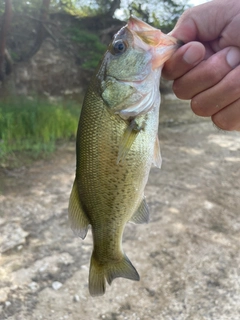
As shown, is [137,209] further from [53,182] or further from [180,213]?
[53,182]

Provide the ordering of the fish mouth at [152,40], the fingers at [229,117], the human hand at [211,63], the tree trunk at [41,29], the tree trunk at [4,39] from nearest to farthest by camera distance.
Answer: the fish mouth at [152,40] → the human hand at [211,63] → the fingers at [229,117] → the tree trunk at [4,39] → the tree trunk at [41,29]

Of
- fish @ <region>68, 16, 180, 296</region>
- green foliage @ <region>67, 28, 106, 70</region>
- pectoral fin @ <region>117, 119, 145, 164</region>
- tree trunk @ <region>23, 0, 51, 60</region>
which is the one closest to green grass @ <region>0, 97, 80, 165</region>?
green foliage @ <region>67, 28, 106, 70</region>

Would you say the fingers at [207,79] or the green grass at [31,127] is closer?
the fingers at [207,79]

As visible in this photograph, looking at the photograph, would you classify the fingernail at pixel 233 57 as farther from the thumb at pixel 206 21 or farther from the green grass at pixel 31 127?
the green grass at pixel 31 127

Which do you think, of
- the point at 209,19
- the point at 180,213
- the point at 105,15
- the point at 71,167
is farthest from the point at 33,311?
the point at 105,15

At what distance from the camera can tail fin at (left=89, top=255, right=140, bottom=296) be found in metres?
1.62

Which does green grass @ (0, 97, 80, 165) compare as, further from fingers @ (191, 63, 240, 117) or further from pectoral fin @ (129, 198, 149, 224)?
fingers @ (191, 63, 240, 117)

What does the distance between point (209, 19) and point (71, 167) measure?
15.4 ft

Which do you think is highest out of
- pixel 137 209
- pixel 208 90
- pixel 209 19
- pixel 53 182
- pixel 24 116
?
pixel 209 19

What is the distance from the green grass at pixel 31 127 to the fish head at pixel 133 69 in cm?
451

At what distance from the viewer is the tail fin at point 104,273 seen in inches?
63.9

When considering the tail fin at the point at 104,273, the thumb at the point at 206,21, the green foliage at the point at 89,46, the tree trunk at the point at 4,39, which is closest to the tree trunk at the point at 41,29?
the green foliage at the point at 89,46

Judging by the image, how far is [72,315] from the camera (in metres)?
2.96

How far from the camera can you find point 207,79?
60.0 inches
